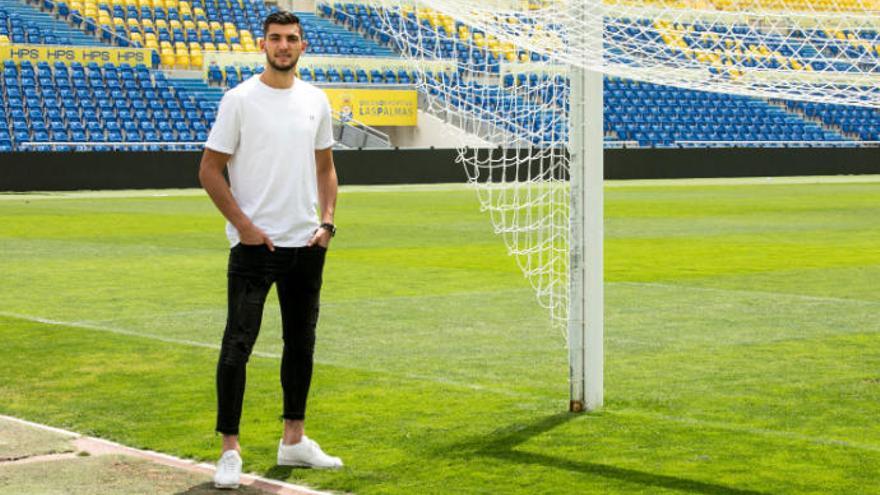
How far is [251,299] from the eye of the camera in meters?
6.23

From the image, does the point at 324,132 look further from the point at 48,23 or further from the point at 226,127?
the point at 48,23

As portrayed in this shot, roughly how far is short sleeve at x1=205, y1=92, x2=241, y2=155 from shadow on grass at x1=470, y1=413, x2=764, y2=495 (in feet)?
5.96

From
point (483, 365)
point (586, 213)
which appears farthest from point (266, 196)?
point (483, 365)

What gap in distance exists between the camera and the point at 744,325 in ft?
37.3

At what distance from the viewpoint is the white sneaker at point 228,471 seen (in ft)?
19.5

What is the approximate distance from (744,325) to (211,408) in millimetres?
5033

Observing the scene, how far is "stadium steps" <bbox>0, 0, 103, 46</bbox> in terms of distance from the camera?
137ft

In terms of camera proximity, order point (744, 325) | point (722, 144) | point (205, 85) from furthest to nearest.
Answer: point (722, 144) → point (205, 85) → point (744, 325)

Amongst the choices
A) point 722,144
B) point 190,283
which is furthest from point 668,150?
point 190,283

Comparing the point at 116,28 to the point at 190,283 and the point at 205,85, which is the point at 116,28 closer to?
the point at 205,85

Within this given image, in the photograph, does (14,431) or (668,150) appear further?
(668,150)

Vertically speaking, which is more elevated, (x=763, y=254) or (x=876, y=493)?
(x=876, y=493)

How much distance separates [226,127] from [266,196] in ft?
1.09

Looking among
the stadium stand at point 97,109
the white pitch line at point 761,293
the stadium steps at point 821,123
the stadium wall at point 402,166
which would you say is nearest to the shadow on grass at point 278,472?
the white pitch line at point 761,293
